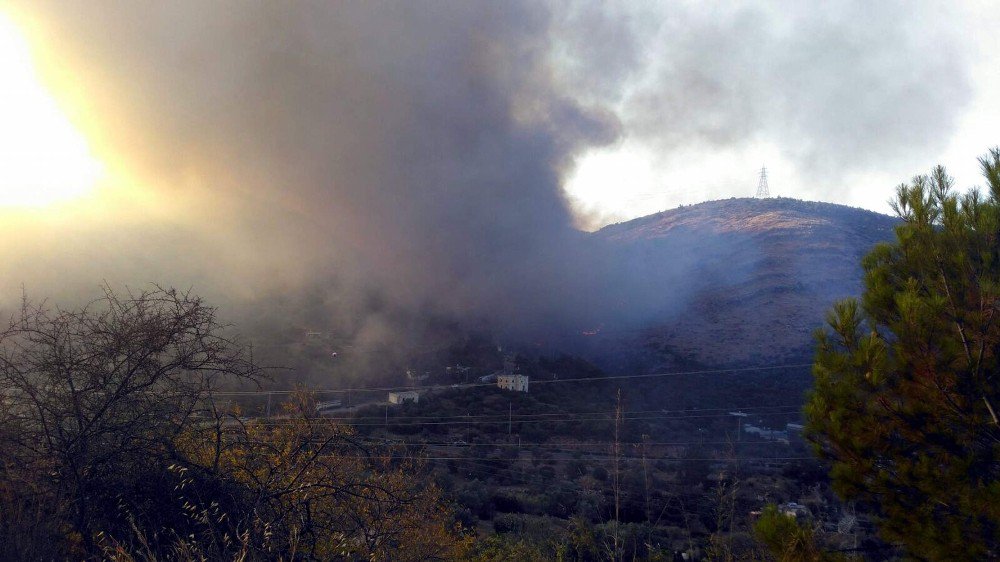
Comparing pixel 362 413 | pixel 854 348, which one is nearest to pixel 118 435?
pixel 854 348

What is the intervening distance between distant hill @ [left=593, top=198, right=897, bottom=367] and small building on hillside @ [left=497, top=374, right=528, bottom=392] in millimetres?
9397

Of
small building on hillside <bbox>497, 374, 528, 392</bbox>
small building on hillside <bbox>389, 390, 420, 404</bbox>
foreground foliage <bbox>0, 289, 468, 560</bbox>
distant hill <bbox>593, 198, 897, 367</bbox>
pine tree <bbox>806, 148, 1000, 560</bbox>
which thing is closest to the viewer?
foreground foliage <bbox>0, 289, 468, 560</bbox>

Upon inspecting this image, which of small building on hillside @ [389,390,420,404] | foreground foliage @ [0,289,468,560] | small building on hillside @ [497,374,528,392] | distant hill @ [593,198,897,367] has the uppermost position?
distant hill @ [593,198,897,367]

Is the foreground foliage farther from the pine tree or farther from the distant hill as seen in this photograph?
the distant hill

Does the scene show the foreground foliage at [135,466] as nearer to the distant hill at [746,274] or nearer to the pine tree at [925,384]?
the pine tree at [925,384]

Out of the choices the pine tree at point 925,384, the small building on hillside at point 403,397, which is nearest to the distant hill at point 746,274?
the small building on hillside at point 403,397

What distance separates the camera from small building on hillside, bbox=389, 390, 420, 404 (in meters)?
→ 32.6

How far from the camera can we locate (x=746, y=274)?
156ft

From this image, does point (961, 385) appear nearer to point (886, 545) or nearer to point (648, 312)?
point (886, 545)

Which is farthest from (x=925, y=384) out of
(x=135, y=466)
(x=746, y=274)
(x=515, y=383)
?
(x=746, y=274)

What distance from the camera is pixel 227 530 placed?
Result: 6531 millimetres

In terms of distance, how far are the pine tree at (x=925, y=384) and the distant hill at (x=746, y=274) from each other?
100 ft

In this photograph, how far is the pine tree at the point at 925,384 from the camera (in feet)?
24.6

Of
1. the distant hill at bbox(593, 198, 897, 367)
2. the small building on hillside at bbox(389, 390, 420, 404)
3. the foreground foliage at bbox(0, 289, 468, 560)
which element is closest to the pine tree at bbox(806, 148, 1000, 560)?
the foreground foliage at bbox(0, 289, 468, 560)
